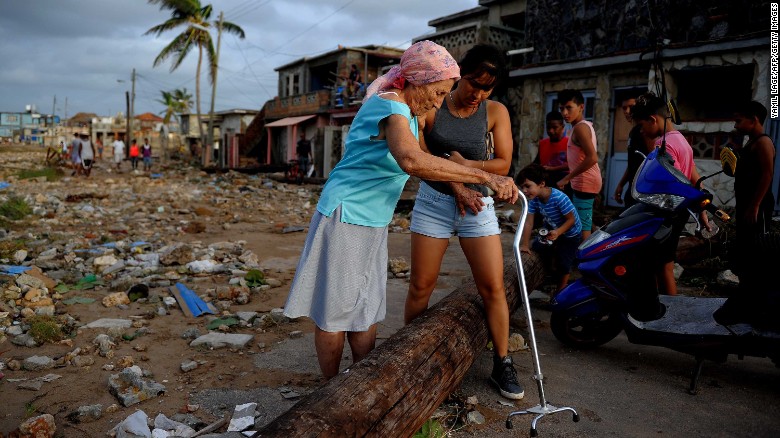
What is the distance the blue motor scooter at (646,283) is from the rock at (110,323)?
312cm

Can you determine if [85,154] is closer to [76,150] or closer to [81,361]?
[76,150]

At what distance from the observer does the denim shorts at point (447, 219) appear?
9.40ft

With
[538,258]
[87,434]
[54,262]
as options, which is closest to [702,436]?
[538,258]

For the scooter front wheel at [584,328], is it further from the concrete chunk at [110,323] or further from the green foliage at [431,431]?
the concrete chunk at [110,323]

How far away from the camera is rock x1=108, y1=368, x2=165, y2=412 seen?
9.61ft

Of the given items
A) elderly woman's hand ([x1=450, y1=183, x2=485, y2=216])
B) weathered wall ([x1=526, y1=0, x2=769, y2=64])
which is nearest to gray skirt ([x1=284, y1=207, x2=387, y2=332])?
elderly woman's hand ([x1=450, y1=183, x2=485, y2=216])

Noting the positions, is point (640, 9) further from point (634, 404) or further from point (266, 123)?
point (266, 123)

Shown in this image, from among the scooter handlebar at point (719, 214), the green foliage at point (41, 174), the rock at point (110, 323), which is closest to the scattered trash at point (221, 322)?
the rock at point (110, 323)

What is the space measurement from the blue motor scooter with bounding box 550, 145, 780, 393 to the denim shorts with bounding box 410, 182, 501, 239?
0.98 m

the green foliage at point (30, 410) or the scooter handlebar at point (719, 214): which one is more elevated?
the scooter handlebar at point (719, 214)

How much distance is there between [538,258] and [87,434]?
3.41 metres

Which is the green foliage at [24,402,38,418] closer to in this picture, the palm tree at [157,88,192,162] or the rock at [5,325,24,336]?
the rock at [5,325,24,336]

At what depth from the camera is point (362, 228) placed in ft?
7.88

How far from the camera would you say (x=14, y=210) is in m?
9.80
